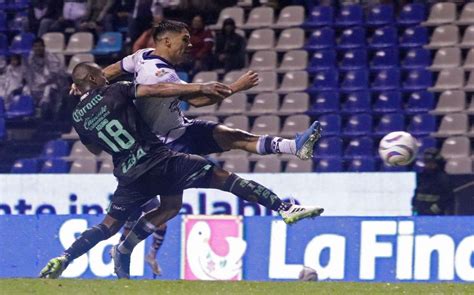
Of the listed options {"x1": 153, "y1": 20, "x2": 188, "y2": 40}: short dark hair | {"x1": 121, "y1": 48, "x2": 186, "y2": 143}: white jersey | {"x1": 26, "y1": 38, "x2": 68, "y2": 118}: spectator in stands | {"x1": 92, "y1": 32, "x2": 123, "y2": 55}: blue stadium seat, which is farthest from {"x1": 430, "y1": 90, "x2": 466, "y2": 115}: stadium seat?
{"x1": 153, "y1": 20, "x2": 188, "y2": 40}: short dark hair

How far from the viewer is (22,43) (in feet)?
64.6

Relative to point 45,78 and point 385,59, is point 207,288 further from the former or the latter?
point 45,78

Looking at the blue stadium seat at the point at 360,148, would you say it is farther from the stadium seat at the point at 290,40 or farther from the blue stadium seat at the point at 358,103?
the stadium seat at the point at 290,40

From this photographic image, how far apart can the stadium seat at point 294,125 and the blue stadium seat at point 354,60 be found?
3.04ft

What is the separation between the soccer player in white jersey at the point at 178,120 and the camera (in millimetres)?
10922

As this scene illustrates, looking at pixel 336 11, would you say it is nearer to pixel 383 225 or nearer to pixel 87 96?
pixel 383 225

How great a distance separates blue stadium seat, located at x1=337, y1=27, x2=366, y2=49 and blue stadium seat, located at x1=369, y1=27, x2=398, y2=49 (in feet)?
0.46

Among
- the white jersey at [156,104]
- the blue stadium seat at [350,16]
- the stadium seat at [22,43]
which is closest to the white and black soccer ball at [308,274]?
the white jersey at [156,104]

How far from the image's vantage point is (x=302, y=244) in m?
14.0

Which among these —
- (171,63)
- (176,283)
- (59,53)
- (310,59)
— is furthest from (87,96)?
(59,53)

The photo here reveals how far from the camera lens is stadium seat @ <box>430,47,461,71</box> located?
16.9 metres

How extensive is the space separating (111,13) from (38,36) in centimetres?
115

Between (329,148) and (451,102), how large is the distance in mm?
1551

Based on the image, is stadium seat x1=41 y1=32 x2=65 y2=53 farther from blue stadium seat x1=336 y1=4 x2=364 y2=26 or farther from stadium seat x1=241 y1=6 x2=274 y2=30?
blue stadium seat x1=336 y1=4 x2=364 y2=26
